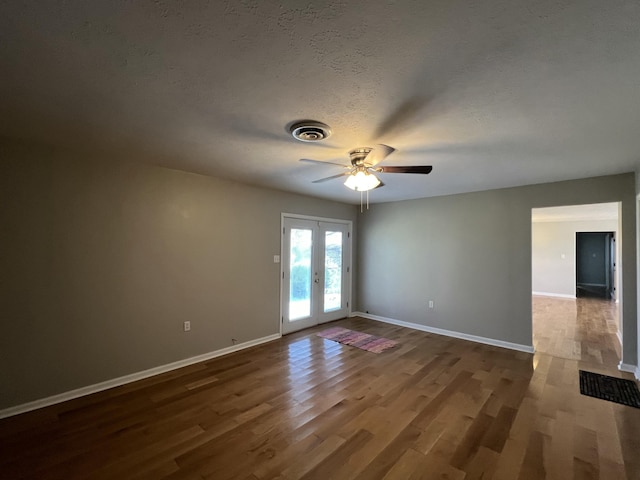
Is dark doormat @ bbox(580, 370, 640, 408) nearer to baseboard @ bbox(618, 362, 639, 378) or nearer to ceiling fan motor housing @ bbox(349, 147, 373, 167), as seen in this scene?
baseboard @ bbox(618, 362, 639, 378)

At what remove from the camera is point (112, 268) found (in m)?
3.18

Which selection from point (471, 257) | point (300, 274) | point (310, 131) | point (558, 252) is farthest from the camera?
point (558, 252)

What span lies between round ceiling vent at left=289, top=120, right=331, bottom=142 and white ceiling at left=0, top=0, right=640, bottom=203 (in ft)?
0.26

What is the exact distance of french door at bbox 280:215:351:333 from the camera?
5.05 meters

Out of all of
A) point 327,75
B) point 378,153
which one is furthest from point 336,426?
point 327,75

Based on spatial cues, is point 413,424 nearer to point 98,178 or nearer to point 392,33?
point 392,33

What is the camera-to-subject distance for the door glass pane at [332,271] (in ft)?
19.0

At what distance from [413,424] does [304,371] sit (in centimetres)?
144

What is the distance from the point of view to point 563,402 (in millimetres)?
2873

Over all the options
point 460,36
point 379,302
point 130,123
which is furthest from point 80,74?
point 379,302

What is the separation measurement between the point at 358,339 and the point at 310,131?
11.7ft

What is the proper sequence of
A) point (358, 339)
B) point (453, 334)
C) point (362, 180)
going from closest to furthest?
point (362, 180), point (358, 339), point (453, 334)

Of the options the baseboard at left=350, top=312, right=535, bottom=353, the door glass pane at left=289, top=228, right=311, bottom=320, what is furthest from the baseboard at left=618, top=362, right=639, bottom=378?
Result: the door glass pane at left=289, top=228, right=311, bottom=320

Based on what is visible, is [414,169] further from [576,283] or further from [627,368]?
[576,283]
